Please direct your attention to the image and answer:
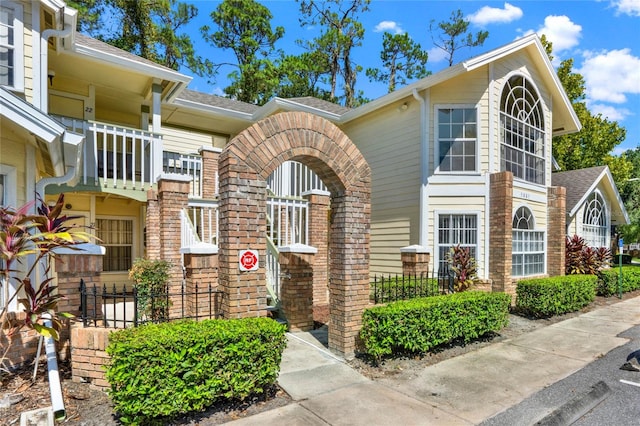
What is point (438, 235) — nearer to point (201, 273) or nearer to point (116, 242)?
point (201, 273)

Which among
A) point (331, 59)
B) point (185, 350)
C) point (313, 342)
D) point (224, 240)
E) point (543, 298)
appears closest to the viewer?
point (185, 350)

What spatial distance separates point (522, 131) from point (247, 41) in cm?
1963

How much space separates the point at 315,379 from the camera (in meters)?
4.99

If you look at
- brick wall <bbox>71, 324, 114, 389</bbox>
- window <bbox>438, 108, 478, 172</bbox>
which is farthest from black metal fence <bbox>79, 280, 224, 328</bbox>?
window <bbox>438, 108, 478, 172</bbox>

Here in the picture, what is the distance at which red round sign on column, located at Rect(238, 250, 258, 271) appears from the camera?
4.71m

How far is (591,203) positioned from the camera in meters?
15.9

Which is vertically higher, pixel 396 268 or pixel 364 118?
pixel 364 118

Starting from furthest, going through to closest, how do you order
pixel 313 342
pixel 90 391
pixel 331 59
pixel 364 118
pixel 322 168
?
pixel 331 59 < pixel 364 118 < pixel 313 342 < pixel 322 168 < pixel 90 391

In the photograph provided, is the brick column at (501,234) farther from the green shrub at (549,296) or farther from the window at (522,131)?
the window at (522,131)

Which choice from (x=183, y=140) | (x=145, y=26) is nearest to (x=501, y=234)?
(x=183, y=140)

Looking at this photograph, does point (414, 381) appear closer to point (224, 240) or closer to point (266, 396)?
point (266, 396)

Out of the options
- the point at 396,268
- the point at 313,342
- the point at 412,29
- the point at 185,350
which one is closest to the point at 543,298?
the point at 396,268

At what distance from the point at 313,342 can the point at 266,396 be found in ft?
6.62

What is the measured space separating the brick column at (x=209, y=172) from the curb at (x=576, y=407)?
8069 millimetres
